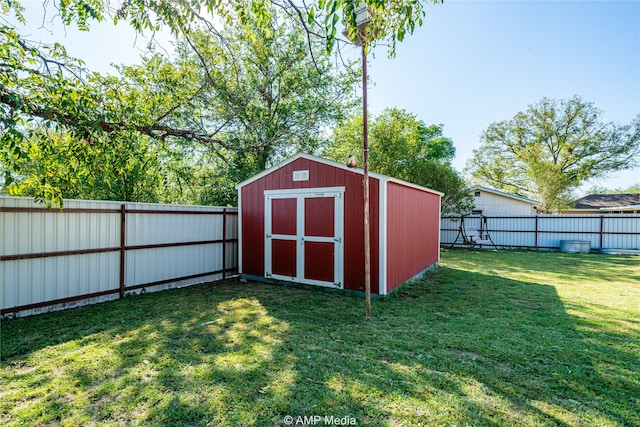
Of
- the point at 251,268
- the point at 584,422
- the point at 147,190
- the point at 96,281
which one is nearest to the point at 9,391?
the point at 96,281

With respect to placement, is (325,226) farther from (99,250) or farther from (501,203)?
(501,203)

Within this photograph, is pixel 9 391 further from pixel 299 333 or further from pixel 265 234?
pixel 265 234

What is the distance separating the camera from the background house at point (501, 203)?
1639cm

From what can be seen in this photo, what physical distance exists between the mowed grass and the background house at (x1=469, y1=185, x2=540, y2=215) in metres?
12.6

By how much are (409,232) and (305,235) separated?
2.10 meters

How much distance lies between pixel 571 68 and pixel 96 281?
21.3 meters

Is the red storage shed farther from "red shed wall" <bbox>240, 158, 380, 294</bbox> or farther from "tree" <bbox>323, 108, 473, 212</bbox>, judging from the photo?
"tree" <bbox>323, 108, 473, 212</bbox>

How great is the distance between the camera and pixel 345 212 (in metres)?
5.41

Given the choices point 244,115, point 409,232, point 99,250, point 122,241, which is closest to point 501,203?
point 409,232

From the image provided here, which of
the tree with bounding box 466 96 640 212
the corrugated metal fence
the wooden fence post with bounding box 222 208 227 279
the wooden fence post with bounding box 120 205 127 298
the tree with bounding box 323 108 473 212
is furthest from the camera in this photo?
the tree with bounding box 466 96 640 212

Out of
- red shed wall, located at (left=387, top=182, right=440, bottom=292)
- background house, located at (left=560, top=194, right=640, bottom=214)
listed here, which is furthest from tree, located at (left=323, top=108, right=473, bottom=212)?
background house, located at (left=560, top=194, right=640, bottom=214)

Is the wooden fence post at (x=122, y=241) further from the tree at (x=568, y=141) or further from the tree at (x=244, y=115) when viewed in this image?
the tree at (x=568, y=141)

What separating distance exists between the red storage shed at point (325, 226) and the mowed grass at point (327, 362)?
0.74 m

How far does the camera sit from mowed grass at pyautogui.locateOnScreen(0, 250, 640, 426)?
6.83ft
